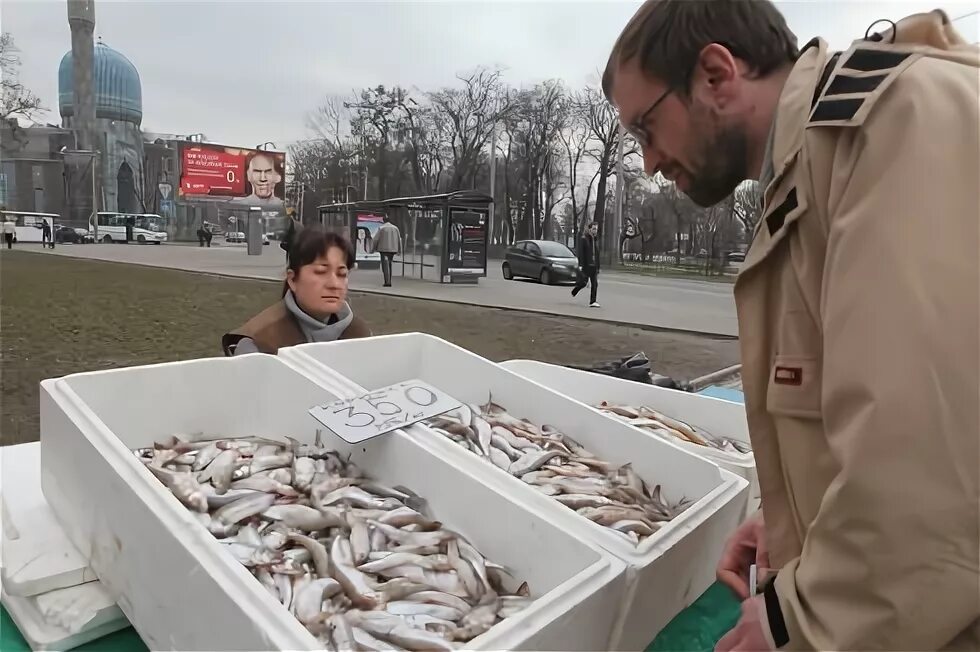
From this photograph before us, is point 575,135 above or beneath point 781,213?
above

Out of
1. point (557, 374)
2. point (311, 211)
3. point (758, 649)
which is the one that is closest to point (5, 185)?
point (311, 211)

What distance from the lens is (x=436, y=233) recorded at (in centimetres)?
707

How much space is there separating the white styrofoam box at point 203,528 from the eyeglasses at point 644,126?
591 mm

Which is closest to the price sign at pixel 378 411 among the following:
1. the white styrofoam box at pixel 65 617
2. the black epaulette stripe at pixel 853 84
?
the white styrofoam box at pixel 65 617

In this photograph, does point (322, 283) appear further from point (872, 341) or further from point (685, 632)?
point (872, 341)

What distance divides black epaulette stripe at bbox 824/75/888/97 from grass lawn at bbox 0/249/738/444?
9.90 feet

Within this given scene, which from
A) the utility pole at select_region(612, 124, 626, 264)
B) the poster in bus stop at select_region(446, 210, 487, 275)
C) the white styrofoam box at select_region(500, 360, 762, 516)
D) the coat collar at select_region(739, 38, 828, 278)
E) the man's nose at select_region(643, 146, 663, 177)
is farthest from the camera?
the poster in bus stop at select_region(446, 210, 487, 275)

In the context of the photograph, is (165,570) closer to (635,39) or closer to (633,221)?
(635,39)

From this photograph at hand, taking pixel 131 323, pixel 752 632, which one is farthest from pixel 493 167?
pixel 752 632

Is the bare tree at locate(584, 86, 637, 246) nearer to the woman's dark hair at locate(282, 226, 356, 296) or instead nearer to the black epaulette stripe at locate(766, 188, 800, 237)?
the woman's dark hair at locate(282, 226, 356, 296)

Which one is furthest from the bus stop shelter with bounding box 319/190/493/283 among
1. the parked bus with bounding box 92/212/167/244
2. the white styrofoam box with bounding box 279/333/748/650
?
the white styrofoam box with bounding box 279/333/748/650

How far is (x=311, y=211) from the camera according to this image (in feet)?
16.3

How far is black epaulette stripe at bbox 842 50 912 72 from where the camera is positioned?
0.55 metres

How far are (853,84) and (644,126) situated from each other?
303 millimetres
